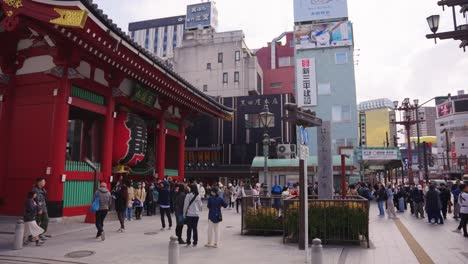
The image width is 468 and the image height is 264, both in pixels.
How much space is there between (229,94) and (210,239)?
1821 inches

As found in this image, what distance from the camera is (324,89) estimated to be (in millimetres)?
44781

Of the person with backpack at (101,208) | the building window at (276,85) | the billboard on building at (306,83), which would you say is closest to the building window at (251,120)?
the billboard on building at (306,83)

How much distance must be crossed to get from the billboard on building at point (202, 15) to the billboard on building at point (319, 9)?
27457 mm

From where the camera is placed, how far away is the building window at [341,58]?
1759 inches

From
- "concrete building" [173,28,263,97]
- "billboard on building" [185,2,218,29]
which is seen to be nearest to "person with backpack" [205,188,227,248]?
"concrete building" [173,28,263,97]

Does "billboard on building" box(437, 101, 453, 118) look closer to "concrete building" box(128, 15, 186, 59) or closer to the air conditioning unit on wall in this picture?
"concrete building" box(128, 15, 186, 59)

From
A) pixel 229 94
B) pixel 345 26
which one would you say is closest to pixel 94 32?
pixel 345 26

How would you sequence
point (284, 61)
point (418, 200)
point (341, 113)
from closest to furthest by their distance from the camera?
point (418, 200) → point (341, 113) → point (284, 61)

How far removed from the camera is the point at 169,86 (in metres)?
17.2

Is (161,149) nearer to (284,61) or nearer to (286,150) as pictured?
(286,150)

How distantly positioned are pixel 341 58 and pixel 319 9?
8.12 m

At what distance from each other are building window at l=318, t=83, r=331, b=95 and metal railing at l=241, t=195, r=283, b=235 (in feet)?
113

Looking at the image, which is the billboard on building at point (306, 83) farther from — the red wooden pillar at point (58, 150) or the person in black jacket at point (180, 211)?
the person in black jacket at point (180, 211)

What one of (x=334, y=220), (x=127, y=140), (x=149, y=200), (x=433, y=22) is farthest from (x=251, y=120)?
(x=334, y=220)
